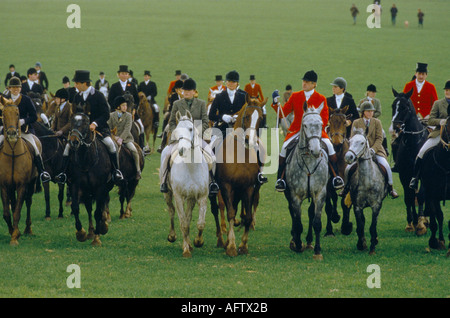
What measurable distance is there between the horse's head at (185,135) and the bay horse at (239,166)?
0.90 meters

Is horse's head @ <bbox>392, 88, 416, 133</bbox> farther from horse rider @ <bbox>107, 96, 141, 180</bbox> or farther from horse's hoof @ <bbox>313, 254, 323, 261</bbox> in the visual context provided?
horse rider @ <bbox>107, 96, 141, 180</bbox>

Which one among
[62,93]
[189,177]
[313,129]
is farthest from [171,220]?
[62,93]

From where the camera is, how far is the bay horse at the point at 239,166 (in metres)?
12.0

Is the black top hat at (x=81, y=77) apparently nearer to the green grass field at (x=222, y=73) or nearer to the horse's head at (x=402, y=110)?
the green grass field at (x=222, y=73)

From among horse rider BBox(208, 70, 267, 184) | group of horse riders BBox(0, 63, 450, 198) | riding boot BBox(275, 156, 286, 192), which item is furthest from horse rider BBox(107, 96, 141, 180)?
riding boot BBox(275, 156, 286, 192)

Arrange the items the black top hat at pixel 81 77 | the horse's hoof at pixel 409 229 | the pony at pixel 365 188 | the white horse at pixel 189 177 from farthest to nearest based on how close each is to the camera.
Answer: the horse's hoof at pixel 409 229, the black top hat at pixel 81 77, the pony at pixel 365 188, the white horse at pixel 189 177

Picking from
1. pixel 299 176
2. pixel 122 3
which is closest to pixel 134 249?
pixel 299 176

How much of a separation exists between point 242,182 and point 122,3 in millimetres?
83899

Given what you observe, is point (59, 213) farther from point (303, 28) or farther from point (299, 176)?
point (303, 28)

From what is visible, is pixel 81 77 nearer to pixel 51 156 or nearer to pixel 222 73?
pixel 51 156

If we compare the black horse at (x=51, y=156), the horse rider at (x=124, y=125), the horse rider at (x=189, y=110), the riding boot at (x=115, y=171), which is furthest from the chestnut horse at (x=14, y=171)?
the horse rider at (x=124, y=125)

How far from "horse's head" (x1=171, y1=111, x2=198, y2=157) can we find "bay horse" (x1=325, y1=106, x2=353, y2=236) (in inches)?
111

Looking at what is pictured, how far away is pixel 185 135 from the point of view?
11.2m

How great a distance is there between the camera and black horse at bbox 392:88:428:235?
13578mm
